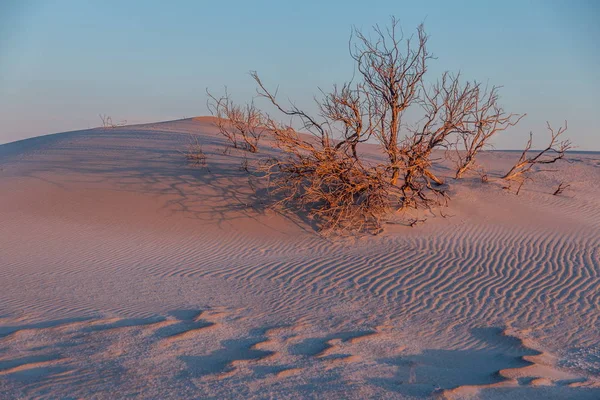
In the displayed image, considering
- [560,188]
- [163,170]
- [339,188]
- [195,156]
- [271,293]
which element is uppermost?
[195,156]

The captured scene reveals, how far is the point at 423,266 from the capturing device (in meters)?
8.90

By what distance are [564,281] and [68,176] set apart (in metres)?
12.2

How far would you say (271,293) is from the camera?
7.62 meters

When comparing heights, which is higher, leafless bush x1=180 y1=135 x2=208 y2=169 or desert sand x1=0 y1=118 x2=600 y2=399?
leafless bush x1=180 y1=135 x2=208 y2=169

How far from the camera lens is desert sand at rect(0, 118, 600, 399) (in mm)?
4699

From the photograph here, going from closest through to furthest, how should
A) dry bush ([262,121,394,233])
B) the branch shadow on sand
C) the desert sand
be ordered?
1. the desert sand
2. dry bush ([262,121,394,233])
3. the branch shadow on sand

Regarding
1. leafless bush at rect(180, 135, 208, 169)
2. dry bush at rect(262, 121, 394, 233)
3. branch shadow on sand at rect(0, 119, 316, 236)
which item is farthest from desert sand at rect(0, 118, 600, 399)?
dry bush at rect(262, 121, 394, 233)

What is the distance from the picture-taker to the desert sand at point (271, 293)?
15.4 ft

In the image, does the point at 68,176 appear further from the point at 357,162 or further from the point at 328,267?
the point at 328,267

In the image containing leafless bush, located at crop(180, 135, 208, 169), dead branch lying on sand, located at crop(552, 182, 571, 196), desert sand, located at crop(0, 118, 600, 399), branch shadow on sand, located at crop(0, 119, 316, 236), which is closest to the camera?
desert sand, located at crop(0, 118, 600, 399)

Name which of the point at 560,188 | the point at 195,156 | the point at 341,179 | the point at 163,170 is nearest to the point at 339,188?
the point at 341,179

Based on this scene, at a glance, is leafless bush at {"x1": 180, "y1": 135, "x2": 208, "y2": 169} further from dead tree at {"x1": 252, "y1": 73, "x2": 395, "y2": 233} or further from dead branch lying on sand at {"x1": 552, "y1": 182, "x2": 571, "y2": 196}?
dead branch lying on sand at {"x1": 552, "y1": 182, "x2": 571, "y2": 196}

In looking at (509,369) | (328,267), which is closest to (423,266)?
(328,267)

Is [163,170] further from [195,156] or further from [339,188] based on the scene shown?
[339,188]
